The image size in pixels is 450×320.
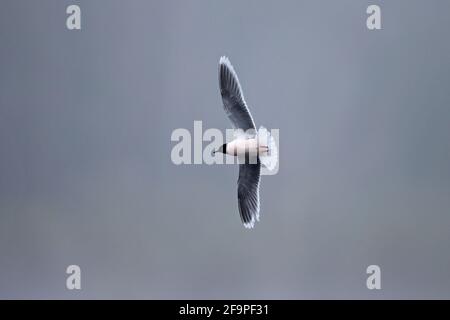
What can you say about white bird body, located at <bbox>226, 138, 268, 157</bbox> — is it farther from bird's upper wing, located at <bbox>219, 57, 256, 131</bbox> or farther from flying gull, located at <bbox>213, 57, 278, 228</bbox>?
bird's upper wing, located at <bbox>219, 57, 256, 131</bbox>

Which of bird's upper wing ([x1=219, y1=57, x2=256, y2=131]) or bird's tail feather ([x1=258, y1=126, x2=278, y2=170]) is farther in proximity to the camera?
bird's upper wing ([x1=219, y1=57, x2=256, y2=131])

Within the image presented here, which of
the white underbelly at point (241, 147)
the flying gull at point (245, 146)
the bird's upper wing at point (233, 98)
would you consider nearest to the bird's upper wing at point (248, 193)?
the flying gull at point (245, 146)

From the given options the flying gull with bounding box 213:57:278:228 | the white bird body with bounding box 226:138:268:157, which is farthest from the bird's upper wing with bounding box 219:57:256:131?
the white bird body with bounding box 226:138:268:157

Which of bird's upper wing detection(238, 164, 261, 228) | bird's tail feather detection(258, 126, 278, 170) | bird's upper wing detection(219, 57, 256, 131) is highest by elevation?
bird's upper wing detection(219, 57, 256, 131)

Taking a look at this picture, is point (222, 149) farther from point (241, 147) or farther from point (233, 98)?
point (233, 98)

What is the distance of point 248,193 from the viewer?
670 centimetres

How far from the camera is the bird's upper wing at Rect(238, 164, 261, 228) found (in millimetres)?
6633

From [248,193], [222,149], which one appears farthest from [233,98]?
[248,193]

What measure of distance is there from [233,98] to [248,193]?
728mm

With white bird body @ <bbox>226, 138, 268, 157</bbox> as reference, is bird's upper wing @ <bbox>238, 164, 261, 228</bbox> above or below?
below

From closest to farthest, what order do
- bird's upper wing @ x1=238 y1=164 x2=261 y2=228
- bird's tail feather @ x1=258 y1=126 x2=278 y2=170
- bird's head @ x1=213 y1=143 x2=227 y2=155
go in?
bird's tail feather @ x1=258 y1=126 x2=278 y2=170 → bird's head @ x1=213 y1=143 x2=227 y2=155 → bird's upper wing @ x1=238 y1=164 x2=261 y2=228

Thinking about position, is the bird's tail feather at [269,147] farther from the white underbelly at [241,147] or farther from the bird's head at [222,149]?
the bird's head at [222,149]
